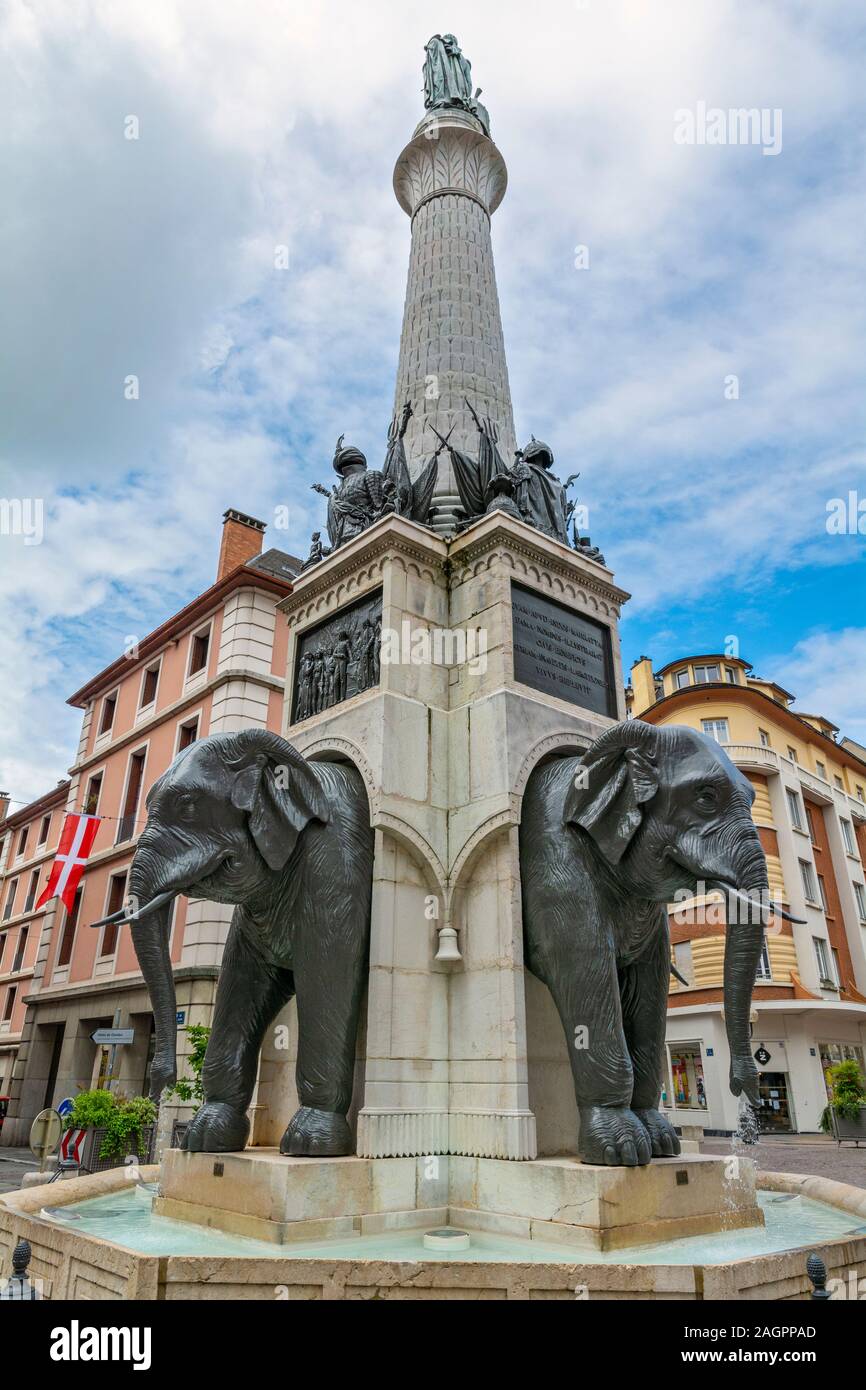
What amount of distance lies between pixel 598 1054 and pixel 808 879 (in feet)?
120

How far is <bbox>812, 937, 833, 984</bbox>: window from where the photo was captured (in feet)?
121

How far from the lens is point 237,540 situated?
30766 millimetres

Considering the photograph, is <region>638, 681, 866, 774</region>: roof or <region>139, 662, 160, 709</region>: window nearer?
<region>139, 662, 160, 709</region>: window

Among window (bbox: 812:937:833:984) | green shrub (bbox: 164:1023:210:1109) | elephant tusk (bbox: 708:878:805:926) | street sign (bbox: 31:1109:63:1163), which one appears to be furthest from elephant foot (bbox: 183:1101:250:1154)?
window (bbox: 812:937:833:984)

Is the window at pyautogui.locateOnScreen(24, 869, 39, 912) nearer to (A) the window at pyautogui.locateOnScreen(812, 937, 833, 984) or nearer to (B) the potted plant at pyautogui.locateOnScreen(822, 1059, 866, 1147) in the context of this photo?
(B) the potted plant at pyautogui.locateOnScreen(822, 1059, 866, 1147)

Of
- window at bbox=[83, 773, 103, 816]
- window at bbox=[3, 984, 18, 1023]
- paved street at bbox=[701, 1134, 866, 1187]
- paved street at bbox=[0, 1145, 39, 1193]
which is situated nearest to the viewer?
paved street at bbox=[0, 1145, 39, 1193]

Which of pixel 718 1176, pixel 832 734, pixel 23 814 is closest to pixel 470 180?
pixel 718 1176

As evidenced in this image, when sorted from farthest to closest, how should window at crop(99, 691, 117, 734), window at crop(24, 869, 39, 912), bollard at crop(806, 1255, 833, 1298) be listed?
window at crop(24, 869, 39, 912), window at crop(99, 691, 117, 734), bollard at crop(806, 1255, 833, 1298)

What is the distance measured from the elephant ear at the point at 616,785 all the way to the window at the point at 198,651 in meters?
22.4

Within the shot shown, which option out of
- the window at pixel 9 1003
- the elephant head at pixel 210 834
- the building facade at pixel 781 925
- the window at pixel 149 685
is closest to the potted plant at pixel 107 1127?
the elephant head at pixel 210 834

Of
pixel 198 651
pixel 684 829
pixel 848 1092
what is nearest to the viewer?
pixel 684 829

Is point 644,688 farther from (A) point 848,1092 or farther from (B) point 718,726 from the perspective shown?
(A) point 848,1092

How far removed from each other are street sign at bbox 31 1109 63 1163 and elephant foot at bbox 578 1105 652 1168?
1295cm

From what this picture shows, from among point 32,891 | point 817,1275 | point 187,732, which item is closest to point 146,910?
point 817,1275
